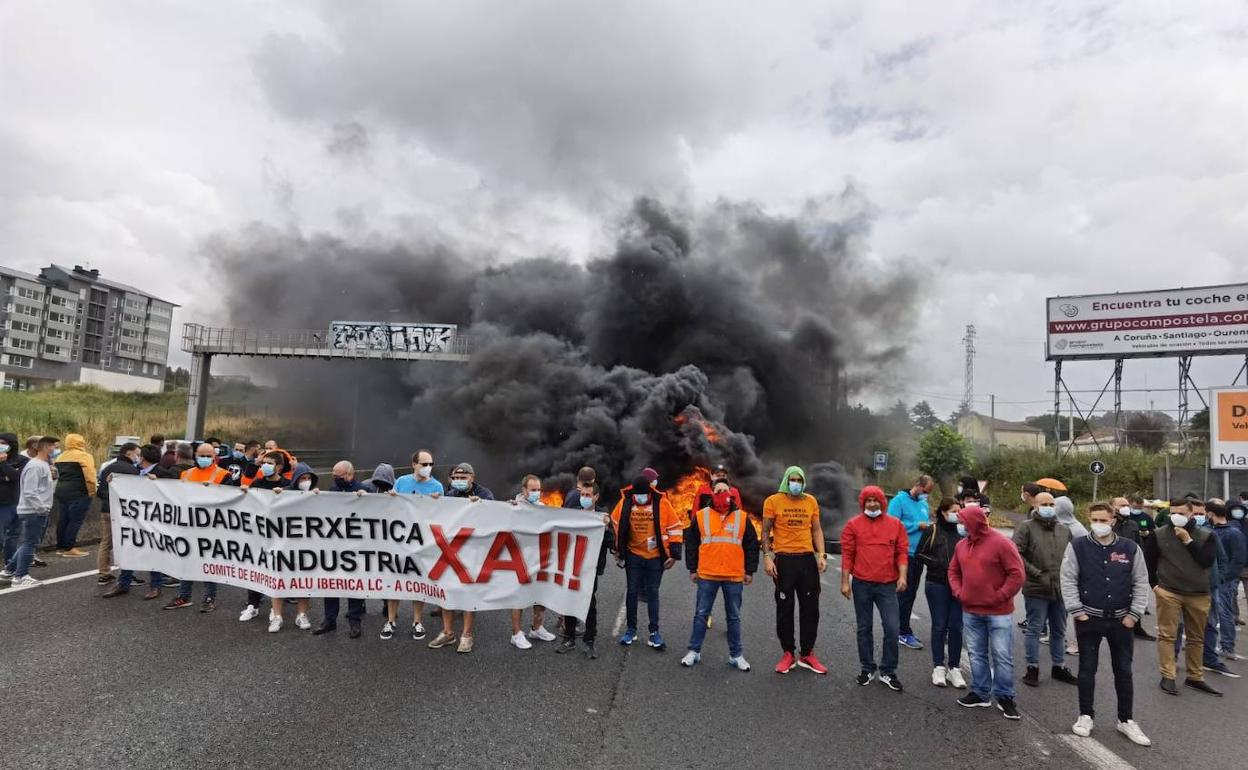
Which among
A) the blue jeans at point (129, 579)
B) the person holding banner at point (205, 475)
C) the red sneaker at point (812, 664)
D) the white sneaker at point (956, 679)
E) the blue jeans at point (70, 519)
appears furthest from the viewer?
the blue jeans at point (70, 519)

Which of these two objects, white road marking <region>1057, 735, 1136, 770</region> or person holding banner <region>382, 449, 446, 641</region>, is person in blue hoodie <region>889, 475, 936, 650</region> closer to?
white road marking <region>1057, 735, 1136, 770</region>

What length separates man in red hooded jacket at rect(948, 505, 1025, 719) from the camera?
5.15 metres

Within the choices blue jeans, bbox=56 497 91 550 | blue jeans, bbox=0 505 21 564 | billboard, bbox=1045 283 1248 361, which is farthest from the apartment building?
billboard, bbox=1045 283 1248 361

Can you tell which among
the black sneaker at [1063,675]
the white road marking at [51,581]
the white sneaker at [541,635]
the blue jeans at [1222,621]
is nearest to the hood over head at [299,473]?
the white sneaker at [541,635]

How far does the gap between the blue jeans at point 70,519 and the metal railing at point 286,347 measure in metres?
24.1

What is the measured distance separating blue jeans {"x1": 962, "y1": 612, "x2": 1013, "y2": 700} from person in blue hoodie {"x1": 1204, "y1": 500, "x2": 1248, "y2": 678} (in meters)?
3.41

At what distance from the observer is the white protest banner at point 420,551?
250 inches

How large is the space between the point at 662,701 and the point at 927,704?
210 cm

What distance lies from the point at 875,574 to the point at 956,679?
1142 millimetres

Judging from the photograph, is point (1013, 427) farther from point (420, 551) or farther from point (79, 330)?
point (79, 330)

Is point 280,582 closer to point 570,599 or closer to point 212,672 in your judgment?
point 212,672

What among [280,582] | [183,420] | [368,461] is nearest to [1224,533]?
[280,582]

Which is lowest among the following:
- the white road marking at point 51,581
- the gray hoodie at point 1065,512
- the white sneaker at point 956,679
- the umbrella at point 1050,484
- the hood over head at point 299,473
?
the white road marking at point 51,581

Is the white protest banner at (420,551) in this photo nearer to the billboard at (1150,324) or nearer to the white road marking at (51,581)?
the white road marking at (51,581)
